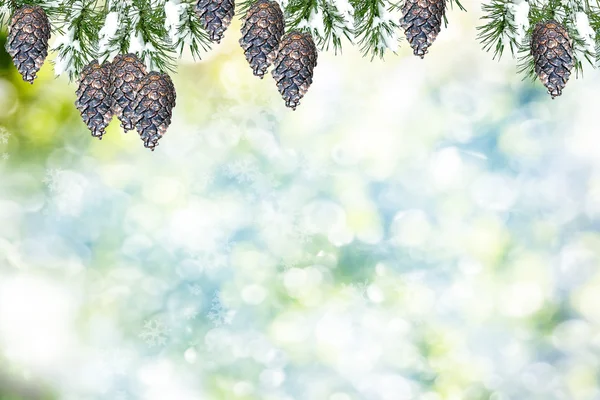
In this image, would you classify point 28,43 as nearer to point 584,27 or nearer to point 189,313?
point 584,27

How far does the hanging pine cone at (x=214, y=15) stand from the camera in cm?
70

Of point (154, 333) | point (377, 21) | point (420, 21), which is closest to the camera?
point (420, 21)

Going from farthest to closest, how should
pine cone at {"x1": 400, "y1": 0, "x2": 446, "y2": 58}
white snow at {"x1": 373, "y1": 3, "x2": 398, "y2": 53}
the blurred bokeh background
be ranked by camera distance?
the blurred bokeh background, white snow at {"x1": 373, "y1": 3, "x2": 398, "y2": 53}, pine cone at {"x1": 400, "y1": 0, "x2": 446, "y2": 58}

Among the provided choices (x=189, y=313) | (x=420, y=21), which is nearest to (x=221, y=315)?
(x=189, y=313)

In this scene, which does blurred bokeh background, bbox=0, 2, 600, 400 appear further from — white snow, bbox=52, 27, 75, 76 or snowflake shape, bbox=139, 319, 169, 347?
white snow, bbox=52, 27, 75, 76

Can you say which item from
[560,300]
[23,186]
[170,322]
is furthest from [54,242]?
[560,300]

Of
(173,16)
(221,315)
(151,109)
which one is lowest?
(151,109)

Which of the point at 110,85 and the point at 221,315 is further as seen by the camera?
the point at 221,315

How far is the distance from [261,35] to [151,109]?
139mm

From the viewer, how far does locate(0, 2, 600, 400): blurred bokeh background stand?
1432mm

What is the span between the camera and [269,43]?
707 millimetres

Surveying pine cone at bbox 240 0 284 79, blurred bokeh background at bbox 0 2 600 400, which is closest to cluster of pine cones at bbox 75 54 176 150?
pine cone at bbox 240 0 284 79

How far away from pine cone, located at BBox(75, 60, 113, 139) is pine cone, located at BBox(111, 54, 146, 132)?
0.06 ft

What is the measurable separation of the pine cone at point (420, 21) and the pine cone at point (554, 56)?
4.8 inches
